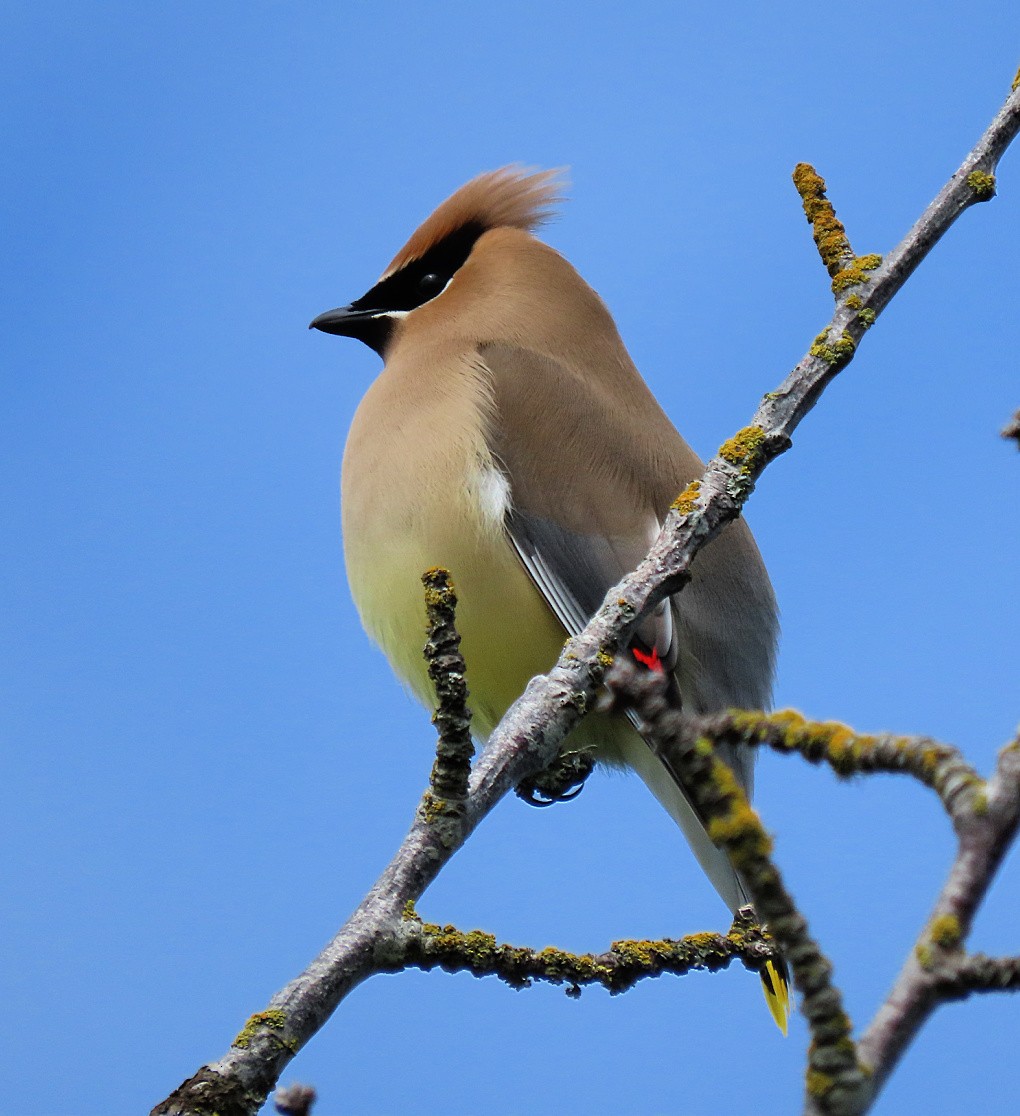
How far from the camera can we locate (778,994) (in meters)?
3.66

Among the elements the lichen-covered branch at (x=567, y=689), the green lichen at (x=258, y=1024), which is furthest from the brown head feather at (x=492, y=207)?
the green lichen at (x=258, y=1024)

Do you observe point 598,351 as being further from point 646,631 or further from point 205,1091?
point 205,1091

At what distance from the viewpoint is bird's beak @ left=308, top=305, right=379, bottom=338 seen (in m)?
5.04

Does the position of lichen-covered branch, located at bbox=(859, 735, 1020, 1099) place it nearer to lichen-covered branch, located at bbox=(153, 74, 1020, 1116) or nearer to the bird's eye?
lichen-covered branch, located at bbox=(153, 74, 1020, 1116)

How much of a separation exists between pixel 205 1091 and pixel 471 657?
1986 mm

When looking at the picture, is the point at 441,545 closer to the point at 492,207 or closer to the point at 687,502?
the point at 687,502

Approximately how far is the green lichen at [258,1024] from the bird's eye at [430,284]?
3357 mm

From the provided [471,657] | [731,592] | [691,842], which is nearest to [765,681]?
[731,592]

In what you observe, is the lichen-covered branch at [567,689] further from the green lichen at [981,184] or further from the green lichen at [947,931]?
the green lichen at [947,931]

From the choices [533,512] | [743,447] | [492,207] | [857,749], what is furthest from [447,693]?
[492,207]

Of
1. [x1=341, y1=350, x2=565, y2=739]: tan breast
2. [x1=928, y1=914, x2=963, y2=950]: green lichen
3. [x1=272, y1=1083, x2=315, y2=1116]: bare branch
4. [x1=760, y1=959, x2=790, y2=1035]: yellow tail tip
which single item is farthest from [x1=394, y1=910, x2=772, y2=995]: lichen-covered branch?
[x1=928, y1=914, x2=963, y2=950]: green lichen

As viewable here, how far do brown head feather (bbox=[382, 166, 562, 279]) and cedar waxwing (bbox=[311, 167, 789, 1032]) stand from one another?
0.31 meters

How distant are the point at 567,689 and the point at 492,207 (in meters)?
3.09

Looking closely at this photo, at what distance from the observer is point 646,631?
3.78 metres
